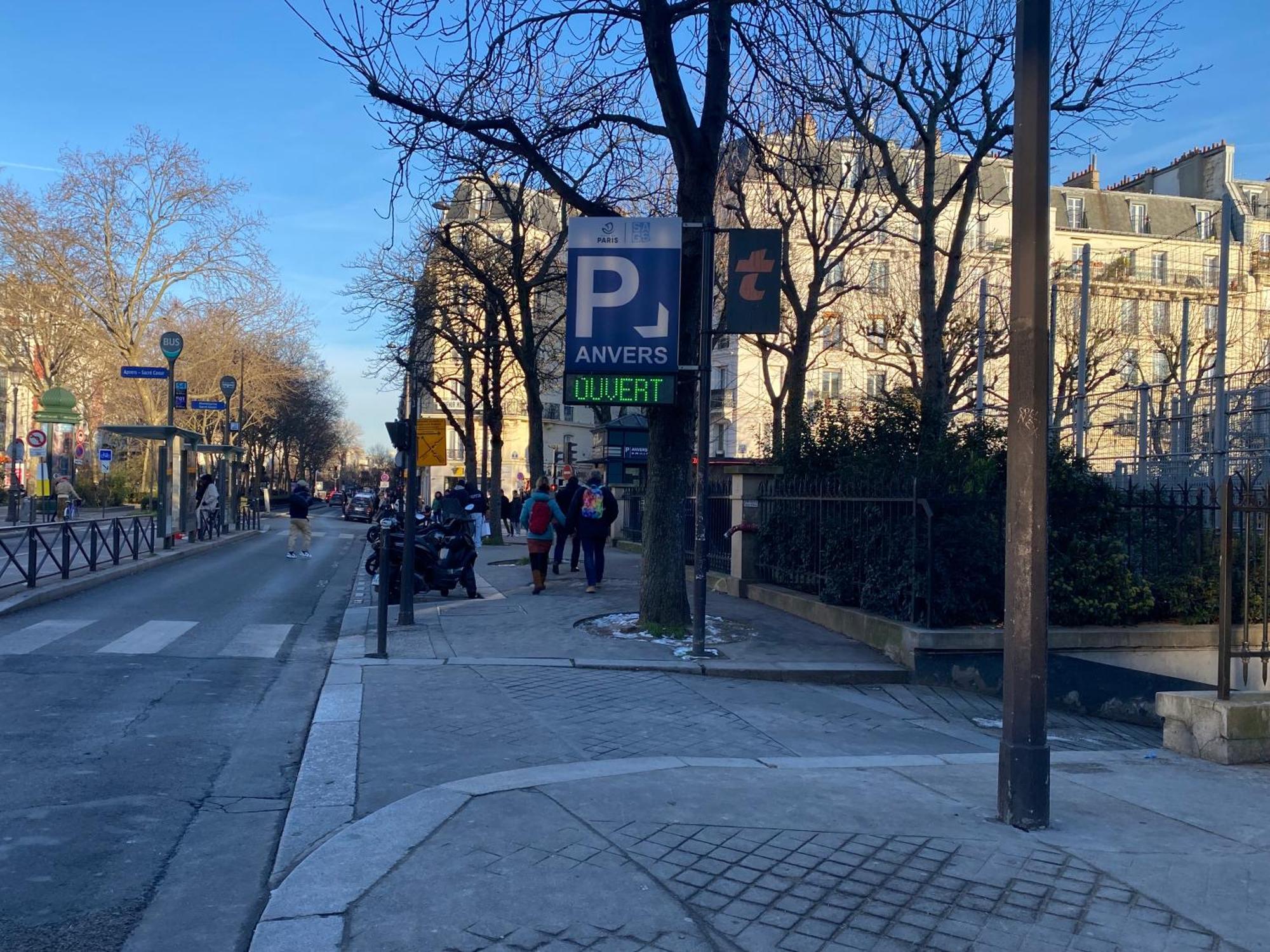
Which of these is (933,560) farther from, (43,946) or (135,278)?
(135,278)

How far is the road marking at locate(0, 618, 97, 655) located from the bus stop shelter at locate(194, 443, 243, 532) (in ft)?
67.8

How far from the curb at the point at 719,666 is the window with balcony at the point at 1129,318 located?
21260mm

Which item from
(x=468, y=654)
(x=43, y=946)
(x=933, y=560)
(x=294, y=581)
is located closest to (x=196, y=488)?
(x=294, y=581)

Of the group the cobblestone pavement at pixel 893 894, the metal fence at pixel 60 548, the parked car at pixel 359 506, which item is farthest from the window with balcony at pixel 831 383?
the cobblestone pavement at pixel 893 894

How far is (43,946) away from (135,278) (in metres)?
41.8

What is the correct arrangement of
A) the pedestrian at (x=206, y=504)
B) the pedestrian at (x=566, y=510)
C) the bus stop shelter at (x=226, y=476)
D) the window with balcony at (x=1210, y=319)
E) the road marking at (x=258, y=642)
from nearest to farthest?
the road marking at (x=258, y=642), the pedestrian at (x=566, y=510), the window with balcony at (x=1210, y=319), the pedestrian at (x=206, y=504), the bus stop shelter at (x=226, y=476)

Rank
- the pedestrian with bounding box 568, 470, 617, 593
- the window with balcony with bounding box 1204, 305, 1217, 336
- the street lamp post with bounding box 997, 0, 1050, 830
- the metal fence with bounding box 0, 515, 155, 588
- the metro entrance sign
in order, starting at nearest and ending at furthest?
1. the street lamp post with bounding box 997, 0, 1050, 830
2. the metro entrance sign
3. the metal fence with bounding box 0, 515, 155, 588
4. the pedestrian with bounding box 568, 470, 617, 593
5. the window with balcony with bounding box 1204, 305, 1217, 336

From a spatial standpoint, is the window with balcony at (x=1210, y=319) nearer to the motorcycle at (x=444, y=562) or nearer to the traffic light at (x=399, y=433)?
the motorcycle at (x=444, y=562)

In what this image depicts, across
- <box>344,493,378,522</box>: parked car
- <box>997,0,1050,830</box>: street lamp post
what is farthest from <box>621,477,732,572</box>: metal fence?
<box>344,493,378,522</box>: parked car

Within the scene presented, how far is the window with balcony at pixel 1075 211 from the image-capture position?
155ft

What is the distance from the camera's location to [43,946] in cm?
391

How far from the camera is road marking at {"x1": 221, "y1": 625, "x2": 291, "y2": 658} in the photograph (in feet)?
36.1

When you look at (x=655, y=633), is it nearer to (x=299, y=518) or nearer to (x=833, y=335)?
(x=299, y=518)

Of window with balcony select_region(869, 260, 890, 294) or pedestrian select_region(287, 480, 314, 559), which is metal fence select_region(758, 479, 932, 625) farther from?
window with balcony select_region(869, 260, 890, 294)
